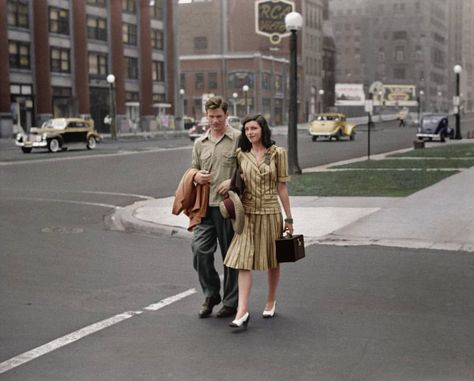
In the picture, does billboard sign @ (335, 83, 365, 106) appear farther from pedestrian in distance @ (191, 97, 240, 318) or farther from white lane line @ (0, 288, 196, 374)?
pedestrian in distance @ (191, 97, 240, 318)

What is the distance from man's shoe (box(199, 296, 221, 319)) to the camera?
22.3 ft

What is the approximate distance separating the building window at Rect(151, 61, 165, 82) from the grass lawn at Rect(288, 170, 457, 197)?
5977 cm

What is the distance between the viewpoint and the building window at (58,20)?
2530 inches

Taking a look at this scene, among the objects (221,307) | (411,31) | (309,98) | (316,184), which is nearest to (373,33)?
(411,31)

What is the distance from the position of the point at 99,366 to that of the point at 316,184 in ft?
43.5

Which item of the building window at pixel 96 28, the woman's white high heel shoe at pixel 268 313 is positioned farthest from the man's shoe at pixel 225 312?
the building window at pixel 96 28

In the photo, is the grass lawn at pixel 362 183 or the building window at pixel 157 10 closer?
the grass lawn at pixel 362 183

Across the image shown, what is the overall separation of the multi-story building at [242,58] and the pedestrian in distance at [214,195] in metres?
87.4

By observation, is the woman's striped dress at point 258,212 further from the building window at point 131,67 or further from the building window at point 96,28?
the building window at point 131,67

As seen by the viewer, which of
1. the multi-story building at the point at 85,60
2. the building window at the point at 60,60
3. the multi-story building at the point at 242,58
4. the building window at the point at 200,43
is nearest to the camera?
the multi-story building at the point at 85,60

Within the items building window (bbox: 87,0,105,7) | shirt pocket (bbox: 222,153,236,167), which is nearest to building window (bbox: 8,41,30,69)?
building window (bbox: 87,0,105,7)

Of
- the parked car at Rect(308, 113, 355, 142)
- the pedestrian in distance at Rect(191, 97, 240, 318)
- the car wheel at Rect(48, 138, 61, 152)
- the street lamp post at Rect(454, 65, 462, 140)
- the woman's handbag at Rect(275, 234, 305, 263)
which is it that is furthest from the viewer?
the parked car at Rect(308, 113, 355, 142)

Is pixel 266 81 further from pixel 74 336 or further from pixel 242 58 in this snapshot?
pixel 74 336

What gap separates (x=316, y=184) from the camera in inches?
719
